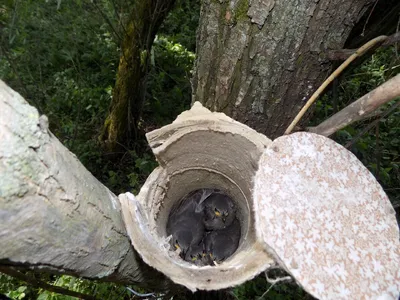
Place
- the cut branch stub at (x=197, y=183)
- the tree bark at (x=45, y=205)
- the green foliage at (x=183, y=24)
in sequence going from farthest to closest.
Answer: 1. the green foliage at (x=183, y=24)
2. the cut branch stub at (x=197, y=183)
3. the tree bark at (x=45, y=205)

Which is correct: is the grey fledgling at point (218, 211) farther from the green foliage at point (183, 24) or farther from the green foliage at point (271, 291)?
the green foliage at point (183, 24)

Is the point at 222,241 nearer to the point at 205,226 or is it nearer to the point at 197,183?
the point at 205,226

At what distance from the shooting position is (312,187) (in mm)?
863

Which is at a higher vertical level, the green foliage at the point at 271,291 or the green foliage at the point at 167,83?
the green foliage at the point at 167,83

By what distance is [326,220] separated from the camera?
83 cm

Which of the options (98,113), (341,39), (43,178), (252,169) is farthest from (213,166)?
(98,113)

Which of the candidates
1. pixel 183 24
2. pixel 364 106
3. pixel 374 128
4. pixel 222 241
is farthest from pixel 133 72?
pixel 374 128

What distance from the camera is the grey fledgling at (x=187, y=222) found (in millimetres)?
1611

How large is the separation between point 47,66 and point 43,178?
128 inches

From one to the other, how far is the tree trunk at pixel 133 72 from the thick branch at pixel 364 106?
1654 mm

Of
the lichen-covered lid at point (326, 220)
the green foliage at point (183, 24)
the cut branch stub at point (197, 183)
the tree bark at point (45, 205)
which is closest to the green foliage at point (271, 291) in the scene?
the cut branch stub at point (197, 183)

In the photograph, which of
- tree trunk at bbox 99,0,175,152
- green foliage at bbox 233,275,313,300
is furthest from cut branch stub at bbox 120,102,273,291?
tree trunk at bbox 99,0,175,152

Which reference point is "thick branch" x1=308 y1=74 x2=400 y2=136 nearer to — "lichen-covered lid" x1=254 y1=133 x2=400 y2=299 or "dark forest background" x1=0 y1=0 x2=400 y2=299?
"lichen-covered lid" x1=254 y1=133 x2=400 y2=299

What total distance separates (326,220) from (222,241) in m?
0.89
